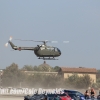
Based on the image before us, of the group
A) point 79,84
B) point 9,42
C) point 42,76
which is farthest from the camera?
point 42,76

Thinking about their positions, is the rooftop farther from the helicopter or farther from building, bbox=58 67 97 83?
the helicopter

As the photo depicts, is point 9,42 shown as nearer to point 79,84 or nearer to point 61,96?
point 61,96

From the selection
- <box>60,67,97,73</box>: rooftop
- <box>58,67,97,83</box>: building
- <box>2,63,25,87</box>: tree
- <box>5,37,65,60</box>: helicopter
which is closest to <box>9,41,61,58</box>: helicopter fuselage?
<box>5,37,65,60</box>: helicopter

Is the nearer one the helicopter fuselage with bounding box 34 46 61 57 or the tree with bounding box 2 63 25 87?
the helicopter fuselage with bounding box 34 46 61 57

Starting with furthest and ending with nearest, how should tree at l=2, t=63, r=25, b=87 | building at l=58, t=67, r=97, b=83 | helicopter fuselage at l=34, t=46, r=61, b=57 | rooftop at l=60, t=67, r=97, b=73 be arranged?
rooftop at l=60, t=67, r=97, b=73, building at l=58, t=67, r=97, b=83, tree at l=2, t=63, r=25, b=87, helicopter fuselage at l=34, t=46, r=61, b=57

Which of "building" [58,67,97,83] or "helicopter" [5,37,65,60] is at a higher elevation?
"building" [58,67,97,83]

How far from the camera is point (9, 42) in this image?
70000 millimetres

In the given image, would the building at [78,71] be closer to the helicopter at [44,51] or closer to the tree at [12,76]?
the tree at [12,76]

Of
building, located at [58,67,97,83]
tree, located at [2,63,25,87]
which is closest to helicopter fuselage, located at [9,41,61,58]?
tree, located at [2,63,25,87]

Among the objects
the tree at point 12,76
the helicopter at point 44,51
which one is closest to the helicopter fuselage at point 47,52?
the helicopter at point 44,51

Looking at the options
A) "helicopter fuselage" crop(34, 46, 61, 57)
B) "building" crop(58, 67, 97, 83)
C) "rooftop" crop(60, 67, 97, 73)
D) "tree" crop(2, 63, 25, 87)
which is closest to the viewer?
"helicopter fuselage" crop(34, 46, 61, 57)

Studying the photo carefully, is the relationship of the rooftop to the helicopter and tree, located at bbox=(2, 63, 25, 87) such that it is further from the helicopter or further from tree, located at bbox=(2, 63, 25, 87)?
the helicopter

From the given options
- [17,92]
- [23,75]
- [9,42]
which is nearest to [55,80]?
[23,75]

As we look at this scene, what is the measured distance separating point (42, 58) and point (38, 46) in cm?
350
